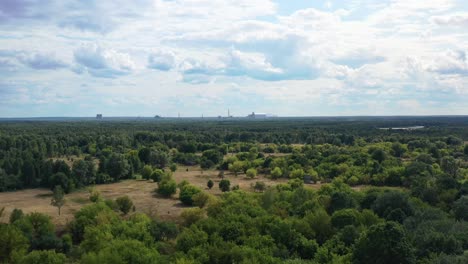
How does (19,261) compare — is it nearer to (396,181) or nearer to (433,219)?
(433,219)

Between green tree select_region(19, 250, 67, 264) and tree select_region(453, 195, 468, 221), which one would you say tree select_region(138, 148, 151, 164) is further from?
tree select_region(453, 195, 468, 221)

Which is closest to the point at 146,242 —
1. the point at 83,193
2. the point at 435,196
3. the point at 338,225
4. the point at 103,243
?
the point at 103,243

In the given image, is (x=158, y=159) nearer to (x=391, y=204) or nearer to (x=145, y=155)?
(x=145, y=155)

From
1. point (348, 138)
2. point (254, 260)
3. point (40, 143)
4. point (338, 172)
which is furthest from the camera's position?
point (348, 138)

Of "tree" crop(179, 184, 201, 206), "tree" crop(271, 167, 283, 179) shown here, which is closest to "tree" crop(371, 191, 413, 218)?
"tree" crop(179, 184, 201, 206)

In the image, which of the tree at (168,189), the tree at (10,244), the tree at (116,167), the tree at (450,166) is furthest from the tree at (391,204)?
the tree at (116,167)
